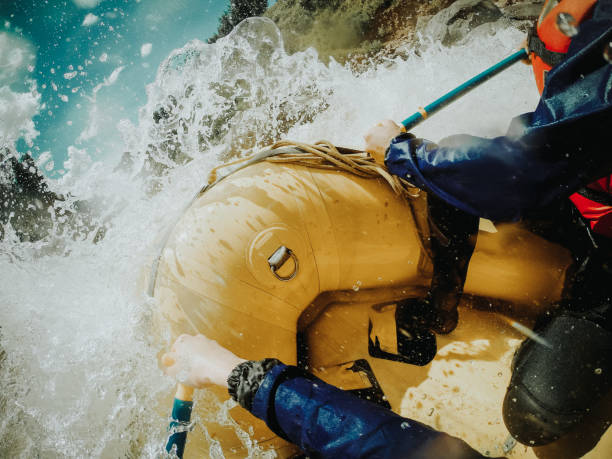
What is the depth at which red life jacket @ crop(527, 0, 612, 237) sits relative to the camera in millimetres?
1147

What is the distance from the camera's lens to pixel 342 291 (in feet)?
6.33

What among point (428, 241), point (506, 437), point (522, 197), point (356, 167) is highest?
point (356, 167)

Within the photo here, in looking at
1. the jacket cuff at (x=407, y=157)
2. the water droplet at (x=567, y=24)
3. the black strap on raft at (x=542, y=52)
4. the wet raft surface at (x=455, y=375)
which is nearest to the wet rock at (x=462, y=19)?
the black strap on raft at (x=542, y=52)

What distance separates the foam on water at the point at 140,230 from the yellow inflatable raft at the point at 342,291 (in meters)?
0.29

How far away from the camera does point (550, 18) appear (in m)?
1.31

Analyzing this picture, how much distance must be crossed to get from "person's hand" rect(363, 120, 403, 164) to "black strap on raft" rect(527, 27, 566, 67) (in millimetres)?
691

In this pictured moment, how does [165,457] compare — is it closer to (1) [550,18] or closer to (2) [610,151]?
(2) [610,151]

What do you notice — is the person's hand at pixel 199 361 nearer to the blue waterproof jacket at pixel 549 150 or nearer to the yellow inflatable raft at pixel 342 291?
the yellow inflatable raft at pixel 342 291

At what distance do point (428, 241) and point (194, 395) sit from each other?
57.5 inches

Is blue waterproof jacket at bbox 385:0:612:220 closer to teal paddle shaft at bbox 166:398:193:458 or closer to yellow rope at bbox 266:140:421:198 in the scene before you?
yellow rope at bbox 266:140:421:198

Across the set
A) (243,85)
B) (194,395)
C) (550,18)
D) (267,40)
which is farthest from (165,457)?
(243,85)

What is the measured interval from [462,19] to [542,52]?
594 cm

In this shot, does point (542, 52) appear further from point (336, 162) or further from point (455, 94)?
point (336, 162)

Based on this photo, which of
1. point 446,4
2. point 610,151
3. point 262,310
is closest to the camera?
point 610,151
